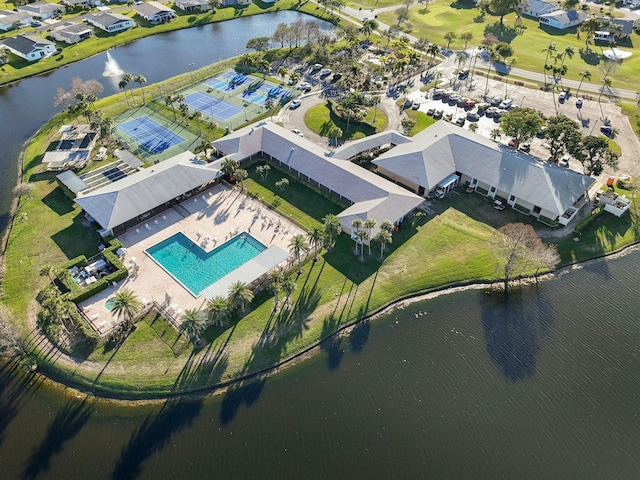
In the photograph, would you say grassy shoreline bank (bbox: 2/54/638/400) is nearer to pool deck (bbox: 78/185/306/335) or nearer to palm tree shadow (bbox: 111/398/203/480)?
palm tree shadow (bbox: 111/398/203/480)

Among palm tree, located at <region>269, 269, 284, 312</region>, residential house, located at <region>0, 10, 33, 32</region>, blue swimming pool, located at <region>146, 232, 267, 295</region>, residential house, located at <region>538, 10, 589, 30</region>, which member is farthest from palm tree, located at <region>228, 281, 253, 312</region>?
residential house, located at <region>538, 10, 589, 30</region>

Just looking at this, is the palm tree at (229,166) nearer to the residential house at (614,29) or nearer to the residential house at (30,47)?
the residential house at (30,47)

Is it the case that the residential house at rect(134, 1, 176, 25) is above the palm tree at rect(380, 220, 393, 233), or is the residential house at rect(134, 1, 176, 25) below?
above

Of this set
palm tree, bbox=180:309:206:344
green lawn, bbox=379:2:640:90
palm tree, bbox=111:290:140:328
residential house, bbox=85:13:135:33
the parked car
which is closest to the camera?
palm tree, bbox=180:309:206:344

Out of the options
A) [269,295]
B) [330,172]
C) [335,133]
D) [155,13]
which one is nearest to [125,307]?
[269,295]

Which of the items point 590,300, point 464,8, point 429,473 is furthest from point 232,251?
point 464,8

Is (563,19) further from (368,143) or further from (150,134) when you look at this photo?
(150,134)
